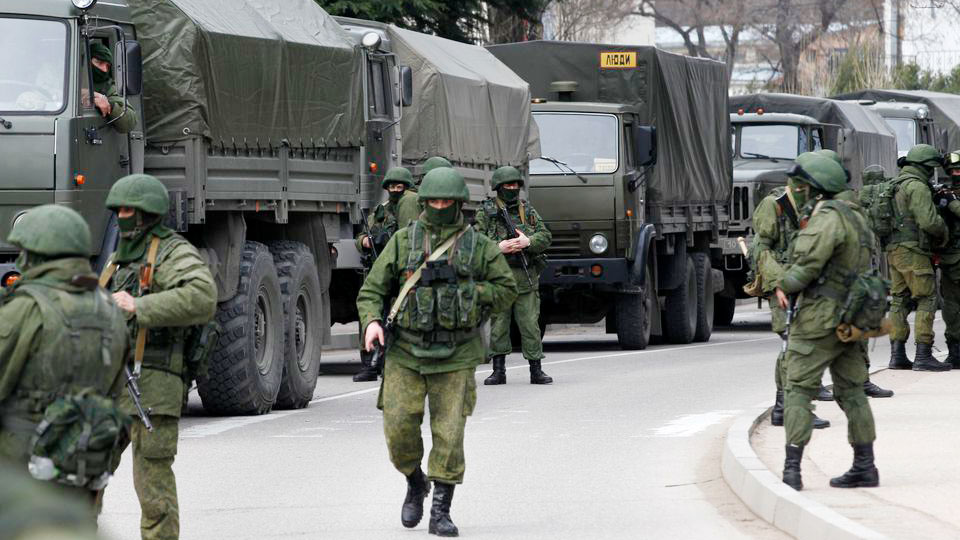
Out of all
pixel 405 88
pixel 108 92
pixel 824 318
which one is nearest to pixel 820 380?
pixel 824 318

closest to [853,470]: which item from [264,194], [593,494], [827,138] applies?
[593,494]

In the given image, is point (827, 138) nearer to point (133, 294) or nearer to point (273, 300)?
point (273, 300)

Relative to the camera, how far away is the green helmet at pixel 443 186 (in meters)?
8.53

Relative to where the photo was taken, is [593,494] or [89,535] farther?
[593,494]

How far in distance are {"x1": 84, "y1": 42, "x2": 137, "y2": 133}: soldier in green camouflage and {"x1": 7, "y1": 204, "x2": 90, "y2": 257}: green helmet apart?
235 inches

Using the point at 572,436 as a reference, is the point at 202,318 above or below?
above

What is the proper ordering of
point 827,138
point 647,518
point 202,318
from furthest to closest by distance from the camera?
Answer: point 827,138
point 647,518
point 202,318

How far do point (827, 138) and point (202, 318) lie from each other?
19017 millimetres

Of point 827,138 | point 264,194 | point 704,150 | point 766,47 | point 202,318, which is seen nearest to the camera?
point 202,318

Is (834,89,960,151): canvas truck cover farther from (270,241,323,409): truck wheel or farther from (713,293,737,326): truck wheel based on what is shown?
(270,241,323,409): truck wheel

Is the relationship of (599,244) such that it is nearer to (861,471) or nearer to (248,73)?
(248,73)

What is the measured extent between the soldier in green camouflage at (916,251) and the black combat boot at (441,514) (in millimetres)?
8107

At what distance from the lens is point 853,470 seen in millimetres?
9094

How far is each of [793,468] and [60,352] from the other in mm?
4550
